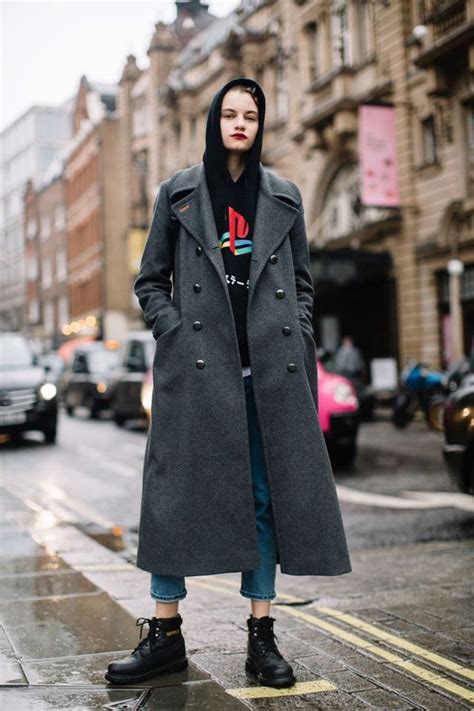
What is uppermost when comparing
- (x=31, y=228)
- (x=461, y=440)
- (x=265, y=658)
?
(x=31, y=228)

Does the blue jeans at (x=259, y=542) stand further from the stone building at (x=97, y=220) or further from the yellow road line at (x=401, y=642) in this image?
the stone building at (x=97, y=220)

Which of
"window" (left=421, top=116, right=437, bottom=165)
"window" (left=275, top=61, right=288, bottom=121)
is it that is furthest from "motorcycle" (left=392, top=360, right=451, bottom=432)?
"window" (left=275, top=61, right=288, bottom=121)

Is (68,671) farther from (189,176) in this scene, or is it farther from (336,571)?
(189,176)

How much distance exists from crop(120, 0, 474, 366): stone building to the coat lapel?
17.6 meters

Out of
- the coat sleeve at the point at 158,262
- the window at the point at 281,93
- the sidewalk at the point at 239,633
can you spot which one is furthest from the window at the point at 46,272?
the coat sleeve at the point at 158,262

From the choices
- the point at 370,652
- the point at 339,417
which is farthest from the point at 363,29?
the point at 370,652

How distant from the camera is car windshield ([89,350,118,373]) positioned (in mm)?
23797

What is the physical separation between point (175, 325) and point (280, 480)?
26.7 inches

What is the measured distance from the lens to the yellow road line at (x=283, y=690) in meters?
3.32

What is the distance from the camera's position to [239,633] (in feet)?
13.7

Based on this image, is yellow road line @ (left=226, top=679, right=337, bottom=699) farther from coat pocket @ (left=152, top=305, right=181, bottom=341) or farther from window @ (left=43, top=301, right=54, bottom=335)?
window @ (left=43, top=301, right=54, bottom=335)

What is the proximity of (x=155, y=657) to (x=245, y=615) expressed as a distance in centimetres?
112

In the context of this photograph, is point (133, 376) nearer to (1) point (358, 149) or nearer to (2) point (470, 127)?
(2) point (470, 127)

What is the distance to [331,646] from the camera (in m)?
3.98
